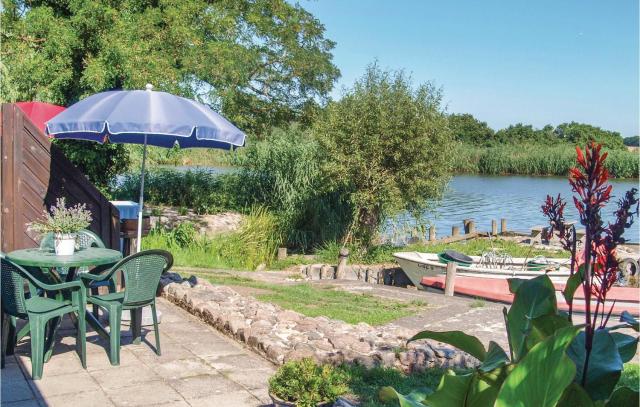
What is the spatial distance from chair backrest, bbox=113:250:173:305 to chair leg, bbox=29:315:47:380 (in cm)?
65

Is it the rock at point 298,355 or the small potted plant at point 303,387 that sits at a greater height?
the small potted plant at point 303,387

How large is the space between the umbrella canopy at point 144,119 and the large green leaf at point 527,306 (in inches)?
162

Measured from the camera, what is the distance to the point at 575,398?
7.14ft

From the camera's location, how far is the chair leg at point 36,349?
456 cm

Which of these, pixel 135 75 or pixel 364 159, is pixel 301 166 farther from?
pixel 135 75

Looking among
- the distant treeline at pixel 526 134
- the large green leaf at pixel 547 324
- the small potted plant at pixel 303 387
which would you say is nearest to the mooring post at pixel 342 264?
the small potted plant at pixel 303 387

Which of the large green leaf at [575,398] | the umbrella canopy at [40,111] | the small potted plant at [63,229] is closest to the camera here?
the large green leaf at [575,398]

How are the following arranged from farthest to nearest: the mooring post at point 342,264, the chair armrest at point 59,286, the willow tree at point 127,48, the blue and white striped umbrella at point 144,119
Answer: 1. the mooring post at point 342,264
2. the willow tree at point 127,48
3. the blue and white striped umbrella at point 144,119
4. the chair armrest at point 59,286

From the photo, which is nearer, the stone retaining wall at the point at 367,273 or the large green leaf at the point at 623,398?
the large green leaf at the point at 623,398

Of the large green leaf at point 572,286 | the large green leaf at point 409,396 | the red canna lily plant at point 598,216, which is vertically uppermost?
the red canna lily plant at point 598,216

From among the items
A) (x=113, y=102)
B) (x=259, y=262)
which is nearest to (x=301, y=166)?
(x=259, y=262)

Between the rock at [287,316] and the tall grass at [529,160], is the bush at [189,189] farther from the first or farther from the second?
the tall grass at [529,160]

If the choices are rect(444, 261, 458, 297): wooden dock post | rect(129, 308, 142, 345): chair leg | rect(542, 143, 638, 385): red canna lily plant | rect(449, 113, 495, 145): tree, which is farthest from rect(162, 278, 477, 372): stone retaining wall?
rect(449, 113, 495, 145): tree

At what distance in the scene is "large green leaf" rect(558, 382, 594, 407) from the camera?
7.02ft
